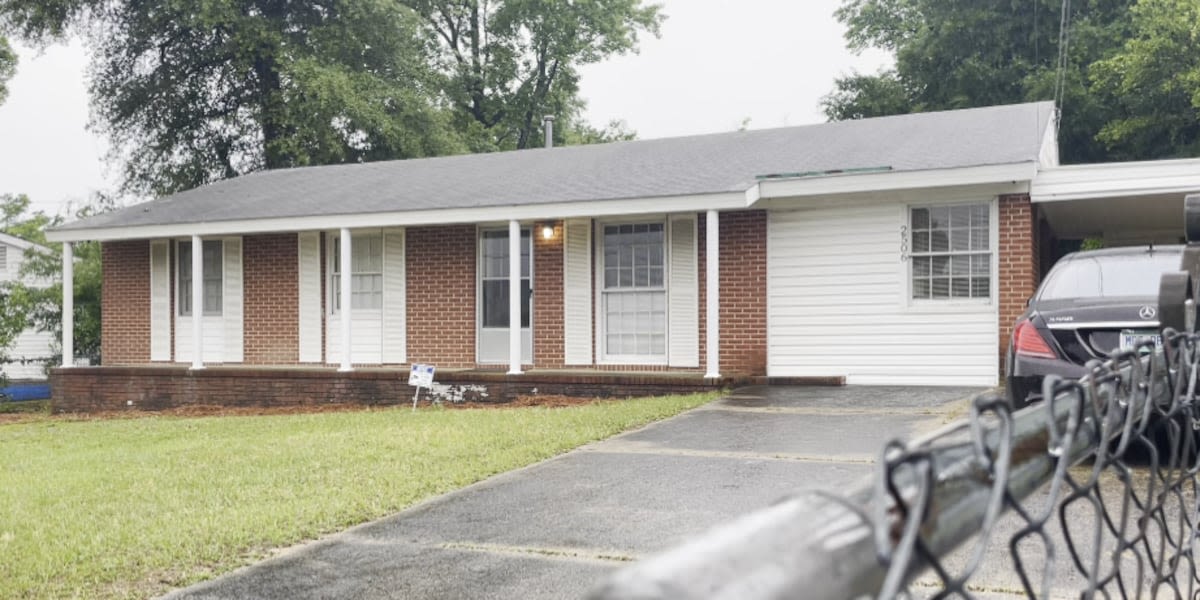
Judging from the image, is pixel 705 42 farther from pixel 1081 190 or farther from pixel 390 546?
pixel 390 546

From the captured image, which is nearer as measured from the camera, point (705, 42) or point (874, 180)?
point (874, 180)

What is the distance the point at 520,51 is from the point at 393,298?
79.4ft

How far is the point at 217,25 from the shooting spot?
31.2m

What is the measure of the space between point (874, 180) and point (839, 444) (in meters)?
5.64

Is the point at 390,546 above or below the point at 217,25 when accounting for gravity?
below

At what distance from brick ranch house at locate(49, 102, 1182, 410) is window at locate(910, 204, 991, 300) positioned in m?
0.03

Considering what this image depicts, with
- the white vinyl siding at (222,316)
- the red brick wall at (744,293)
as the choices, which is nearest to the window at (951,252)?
the red brick wall at (744,293)

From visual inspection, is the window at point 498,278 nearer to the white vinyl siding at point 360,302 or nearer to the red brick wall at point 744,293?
the white vinyl siding at point 360,302

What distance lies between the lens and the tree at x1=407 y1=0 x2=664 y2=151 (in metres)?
38.8

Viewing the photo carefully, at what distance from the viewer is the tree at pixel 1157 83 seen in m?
23.7

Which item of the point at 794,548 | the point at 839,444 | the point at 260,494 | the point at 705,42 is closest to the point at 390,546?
the point at 260,494

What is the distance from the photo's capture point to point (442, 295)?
55.5ft

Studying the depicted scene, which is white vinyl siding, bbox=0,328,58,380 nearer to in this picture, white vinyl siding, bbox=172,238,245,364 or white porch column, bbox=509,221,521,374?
white vinyl siding, bbox=172,238,245,364

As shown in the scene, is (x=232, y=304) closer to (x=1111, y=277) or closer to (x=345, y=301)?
(x=345, y=301)
